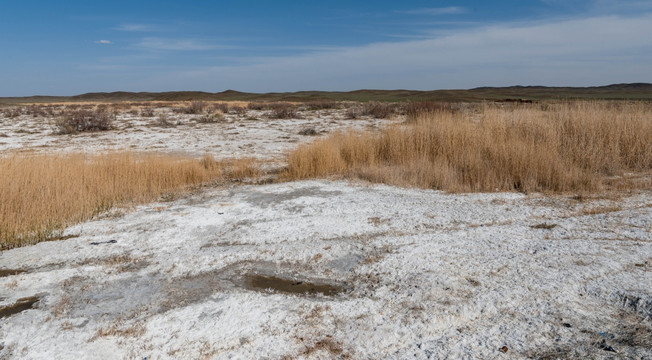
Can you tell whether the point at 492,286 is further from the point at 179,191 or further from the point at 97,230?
the point at 179,191

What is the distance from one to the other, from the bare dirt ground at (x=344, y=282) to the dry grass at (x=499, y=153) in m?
0.89

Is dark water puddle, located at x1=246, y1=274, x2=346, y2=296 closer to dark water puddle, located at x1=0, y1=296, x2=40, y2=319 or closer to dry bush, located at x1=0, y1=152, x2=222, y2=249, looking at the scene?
dark water puddle, located at x1=0, y1=296, x2=40, y2=319

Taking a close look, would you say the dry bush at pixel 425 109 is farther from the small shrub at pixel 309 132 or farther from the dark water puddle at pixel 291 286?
the dark water puddle at pixel 291 286

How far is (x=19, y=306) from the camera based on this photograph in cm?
262

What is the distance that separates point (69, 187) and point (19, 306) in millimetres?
2670

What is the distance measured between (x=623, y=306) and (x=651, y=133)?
6.35m

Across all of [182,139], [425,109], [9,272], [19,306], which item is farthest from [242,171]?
[425,109]

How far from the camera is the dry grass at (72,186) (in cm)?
412

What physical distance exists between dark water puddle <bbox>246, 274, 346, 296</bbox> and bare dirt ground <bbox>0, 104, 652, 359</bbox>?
0.05 ft

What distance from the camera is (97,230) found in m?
4.08

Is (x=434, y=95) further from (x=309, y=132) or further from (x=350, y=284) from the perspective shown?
(x=350, y=284)

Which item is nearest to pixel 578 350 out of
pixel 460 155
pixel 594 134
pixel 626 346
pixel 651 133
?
pixel 626 346

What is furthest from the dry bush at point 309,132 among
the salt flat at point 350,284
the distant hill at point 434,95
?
the distant hill at point 434,95

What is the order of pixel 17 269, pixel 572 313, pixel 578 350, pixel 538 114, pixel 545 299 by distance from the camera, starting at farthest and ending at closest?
pixel 538 114
pixel 17 269
pixel 545 299
pixel 572 313
pixel 578 350
